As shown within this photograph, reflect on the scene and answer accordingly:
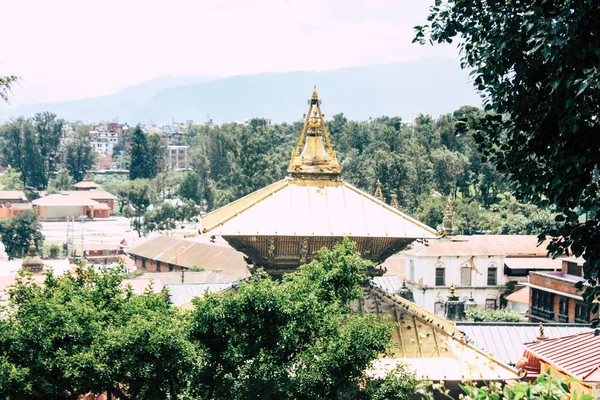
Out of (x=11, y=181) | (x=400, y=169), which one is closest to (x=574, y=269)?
(x=400, y=169)

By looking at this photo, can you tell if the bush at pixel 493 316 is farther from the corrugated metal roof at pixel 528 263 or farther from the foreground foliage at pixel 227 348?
the foreground foliage at pixel 227 348

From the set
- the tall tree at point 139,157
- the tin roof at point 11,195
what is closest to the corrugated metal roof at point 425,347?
the tin roof at point 11,195

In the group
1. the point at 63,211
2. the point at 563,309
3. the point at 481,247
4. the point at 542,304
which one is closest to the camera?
the point at 563,309

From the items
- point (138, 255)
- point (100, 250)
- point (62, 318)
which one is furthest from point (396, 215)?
point (100, 250)

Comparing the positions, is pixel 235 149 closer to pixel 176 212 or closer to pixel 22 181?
pixel 176 212

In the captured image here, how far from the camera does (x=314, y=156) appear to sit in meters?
18.0

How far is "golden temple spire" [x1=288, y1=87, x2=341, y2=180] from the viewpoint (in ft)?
58.4

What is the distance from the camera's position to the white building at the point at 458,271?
177 ft

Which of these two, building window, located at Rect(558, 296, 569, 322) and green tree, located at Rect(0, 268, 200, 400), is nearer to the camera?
green tree, located at Rect(0, 268, 200, 400)

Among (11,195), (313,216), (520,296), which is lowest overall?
(520,296)

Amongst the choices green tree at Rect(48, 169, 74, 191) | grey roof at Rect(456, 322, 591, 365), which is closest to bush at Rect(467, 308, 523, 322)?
grey roof at Rect(456, 322, 591, 365)

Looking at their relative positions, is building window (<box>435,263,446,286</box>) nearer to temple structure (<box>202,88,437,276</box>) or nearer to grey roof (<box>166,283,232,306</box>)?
grey roof (<box>166,283,232,306</box>)

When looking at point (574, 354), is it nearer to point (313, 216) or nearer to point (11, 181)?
point (313, 216)

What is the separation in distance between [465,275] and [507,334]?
29821 millimetres
